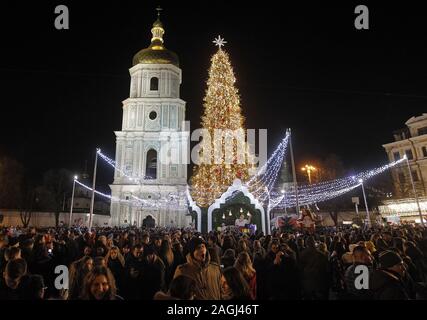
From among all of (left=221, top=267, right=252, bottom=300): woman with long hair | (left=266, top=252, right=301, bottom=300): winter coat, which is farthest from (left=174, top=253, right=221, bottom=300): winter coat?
(left=266, top=252, right=301, bottom=300): winter coat

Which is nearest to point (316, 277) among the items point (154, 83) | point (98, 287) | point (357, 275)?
point (357, 275)

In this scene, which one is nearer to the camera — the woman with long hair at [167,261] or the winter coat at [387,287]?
the winter coat at [387,287]

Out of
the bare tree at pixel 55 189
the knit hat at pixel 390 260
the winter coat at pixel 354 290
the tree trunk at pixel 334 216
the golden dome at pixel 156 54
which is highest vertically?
the golden dome at pixel 156 54

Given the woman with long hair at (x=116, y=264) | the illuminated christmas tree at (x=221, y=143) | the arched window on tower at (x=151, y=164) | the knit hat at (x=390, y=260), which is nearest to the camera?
the knit hat at (x=390, y=260)

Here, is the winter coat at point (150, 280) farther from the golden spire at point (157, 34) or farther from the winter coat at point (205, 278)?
the golden spire at point (157, 34)

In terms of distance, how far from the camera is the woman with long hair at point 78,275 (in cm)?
527

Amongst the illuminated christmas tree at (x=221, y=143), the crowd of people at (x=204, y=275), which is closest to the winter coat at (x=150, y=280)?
the crowd of people at (x=204, y=275)

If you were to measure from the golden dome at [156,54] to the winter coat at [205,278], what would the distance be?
49.9m

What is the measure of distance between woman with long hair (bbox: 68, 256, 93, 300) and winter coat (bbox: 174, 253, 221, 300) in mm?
Result: 1664

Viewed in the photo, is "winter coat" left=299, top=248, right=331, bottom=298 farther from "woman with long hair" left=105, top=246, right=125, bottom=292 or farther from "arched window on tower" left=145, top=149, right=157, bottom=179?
"arched window on tower" left=145, top=149, right=157, bottom=179

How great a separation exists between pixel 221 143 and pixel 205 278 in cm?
2053

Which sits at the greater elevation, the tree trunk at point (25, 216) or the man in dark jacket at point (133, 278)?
the tree trunk at point (25, 216)

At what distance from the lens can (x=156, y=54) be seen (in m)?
51.5

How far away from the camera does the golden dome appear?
51.2 metres
